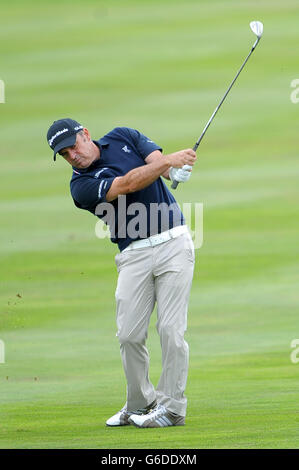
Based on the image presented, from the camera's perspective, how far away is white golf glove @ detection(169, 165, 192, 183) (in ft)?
20.6

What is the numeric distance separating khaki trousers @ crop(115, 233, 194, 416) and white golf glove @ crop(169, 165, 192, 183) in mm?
385

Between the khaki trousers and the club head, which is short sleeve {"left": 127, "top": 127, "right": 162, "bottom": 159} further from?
the club head

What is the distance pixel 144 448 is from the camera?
18.3 ft

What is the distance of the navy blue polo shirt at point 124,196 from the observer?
Result: 20.9 feet

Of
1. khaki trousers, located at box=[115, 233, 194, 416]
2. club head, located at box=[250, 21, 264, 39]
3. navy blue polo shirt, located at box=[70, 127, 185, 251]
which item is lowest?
khaki trousers, located at box=[115, 233, 194, 416]

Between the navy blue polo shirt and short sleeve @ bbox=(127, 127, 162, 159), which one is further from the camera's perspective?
short sleeve @ bbox=(127, 127, 162, 159)

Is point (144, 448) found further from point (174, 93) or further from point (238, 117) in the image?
point (174, 93)

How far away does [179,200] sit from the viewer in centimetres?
1630

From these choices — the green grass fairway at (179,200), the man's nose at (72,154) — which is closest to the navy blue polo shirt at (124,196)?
the man's nose at (72,154)

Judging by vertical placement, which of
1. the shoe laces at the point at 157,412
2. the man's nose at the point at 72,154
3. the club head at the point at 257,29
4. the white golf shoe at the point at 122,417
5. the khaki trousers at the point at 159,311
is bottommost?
the white golf shoe at the point at 122,417

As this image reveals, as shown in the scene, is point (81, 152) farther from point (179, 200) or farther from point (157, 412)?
point (179, 200)

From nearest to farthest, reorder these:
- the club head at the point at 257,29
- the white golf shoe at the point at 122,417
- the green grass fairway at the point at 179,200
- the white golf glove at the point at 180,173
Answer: the white golf glove at the point at 180,173 → the white golf shoe at the point at 122,417 → the club head at the point at 257,29 → the green grass fairway at the point at 179,200

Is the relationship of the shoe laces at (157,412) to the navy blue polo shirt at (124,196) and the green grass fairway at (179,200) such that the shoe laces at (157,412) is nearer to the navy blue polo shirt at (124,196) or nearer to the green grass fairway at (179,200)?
the green grass fairway at (179,200)

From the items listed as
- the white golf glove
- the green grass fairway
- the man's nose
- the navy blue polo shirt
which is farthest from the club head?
the green grass fairway
